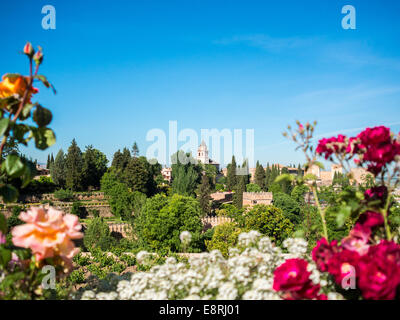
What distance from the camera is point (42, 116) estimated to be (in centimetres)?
152

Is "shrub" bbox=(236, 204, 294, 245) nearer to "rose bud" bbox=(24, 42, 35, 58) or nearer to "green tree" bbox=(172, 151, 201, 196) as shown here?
"rose bud" bbox=(24, 42, 35, 58)

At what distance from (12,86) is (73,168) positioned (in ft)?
126

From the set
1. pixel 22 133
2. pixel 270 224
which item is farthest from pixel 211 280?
pixel 270 224

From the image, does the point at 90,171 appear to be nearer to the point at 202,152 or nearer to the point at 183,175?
the point at 183,175

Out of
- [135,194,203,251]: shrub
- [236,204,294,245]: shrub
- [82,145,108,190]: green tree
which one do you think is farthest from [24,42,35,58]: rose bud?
[82,145,108,190]: green tree

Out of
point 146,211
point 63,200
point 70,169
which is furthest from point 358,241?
point 70,169

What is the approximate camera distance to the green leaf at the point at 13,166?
142 centimetres

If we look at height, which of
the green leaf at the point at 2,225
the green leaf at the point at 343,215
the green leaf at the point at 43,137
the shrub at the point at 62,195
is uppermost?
the green leaf at the point at 43,137

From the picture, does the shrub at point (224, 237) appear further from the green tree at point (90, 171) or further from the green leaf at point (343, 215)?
the green tree at point (90, 171)

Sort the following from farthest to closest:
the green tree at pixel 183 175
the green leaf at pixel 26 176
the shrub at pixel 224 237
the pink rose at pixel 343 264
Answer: the green tree at pixel 183 175 → the shrub at pixel 224 237 → the green leaf at pixel 26 176 → the pink rose at pixel 343 264

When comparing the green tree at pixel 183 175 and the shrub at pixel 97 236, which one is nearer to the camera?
the shrub at pixel 97 236

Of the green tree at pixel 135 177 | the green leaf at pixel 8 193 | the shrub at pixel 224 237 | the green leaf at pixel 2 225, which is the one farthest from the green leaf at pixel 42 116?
the green tree at pixel 135 177

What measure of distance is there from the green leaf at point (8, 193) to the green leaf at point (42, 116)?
36cm

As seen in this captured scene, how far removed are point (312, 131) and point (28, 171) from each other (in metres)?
1.59
